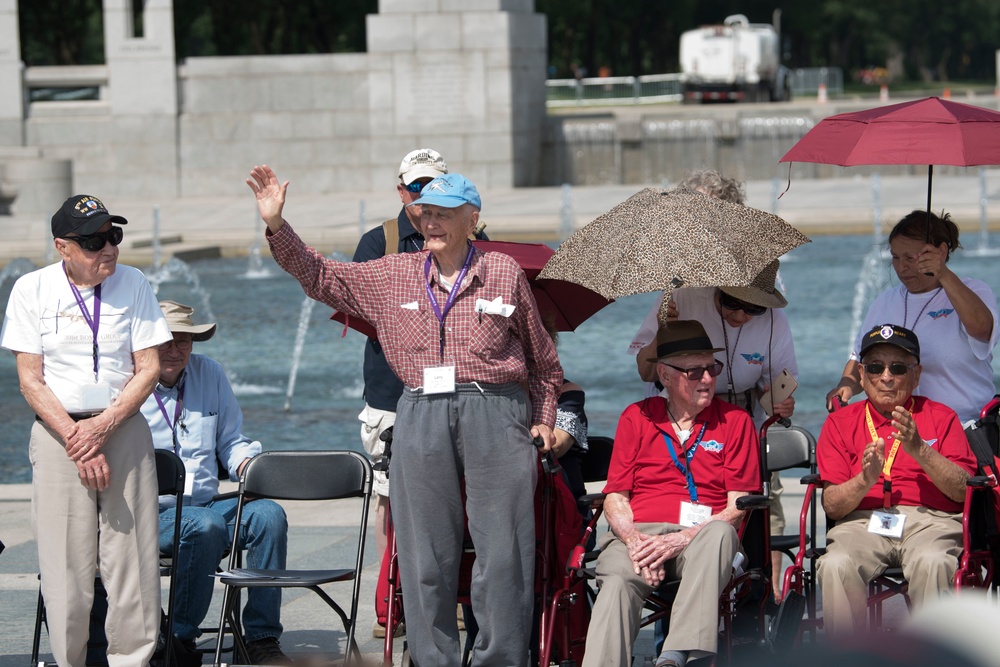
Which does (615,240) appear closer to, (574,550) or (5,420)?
(574,550)

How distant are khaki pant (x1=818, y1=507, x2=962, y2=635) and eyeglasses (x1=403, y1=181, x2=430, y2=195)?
201 centimetres

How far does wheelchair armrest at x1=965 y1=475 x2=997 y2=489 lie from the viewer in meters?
4.94

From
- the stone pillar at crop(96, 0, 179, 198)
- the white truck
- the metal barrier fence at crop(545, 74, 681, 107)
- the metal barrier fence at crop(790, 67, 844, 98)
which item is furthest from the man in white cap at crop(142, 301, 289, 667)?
the metal barrier fence at crop(790, 67, 844, 98)

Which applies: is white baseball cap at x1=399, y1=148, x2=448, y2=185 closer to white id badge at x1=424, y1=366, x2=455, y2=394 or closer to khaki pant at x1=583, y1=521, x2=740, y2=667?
white id badge at x1=424, y1=366, x2=455, y2=394

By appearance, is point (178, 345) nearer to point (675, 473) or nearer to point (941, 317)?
point (675, 473)

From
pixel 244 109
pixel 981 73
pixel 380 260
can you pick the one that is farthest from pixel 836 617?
pixel 981 73

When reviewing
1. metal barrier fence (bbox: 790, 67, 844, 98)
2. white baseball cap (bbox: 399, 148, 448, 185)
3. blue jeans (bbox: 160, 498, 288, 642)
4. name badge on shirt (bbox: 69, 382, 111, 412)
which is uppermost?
metal barrier fence (bbox: 790, 67, 844, 98)

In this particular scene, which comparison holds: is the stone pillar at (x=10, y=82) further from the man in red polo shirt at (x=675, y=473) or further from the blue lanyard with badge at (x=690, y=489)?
the blue lanyard with badge at (x=690, y=489)

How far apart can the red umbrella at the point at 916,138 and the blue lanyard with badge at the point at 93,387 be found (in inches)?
106

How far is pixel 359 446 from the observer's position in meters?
10.7

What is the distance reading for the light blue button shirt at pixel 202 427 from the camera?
573 centimetres

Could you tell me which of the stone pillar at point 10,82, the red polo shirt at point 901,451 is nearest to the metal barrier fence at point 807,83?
the stone pillar at point 10,82

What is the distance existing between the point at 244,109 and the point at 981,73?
8208 centimetres

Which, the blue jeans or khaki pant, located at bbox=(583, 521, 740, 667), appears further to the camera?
the blue jeans
